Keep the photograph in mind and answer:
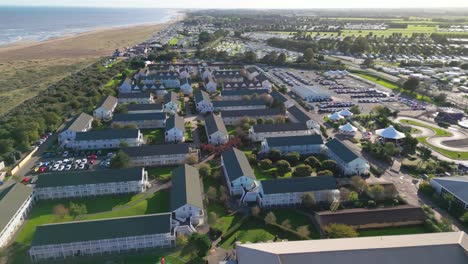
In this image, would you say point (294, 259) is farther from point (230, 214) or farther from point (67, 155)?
point (67, 155)

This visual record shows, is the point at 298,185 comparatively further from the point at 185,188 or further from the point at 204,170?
the point at 185,188

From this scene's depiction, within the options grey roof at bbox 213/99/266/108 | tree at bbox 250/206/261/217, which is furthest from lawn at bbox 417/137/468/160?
tree at bbox 250/206/261/217

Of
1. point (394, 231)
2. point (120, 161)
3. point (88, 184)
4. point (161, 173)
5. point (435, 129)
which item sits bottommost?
point (394, 231)

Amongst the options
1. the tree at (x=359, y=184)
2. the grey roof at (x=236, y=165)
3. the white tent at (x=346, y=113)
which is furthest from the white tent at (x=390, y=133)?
the grey roof at (x=236, y=165)

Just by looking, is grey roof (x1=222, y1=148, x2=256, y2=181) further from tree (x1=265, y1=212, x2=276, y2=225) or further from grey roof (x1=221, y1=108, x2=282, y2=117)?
grey roof (x1=221, y1=108, x2=282, y2=117)

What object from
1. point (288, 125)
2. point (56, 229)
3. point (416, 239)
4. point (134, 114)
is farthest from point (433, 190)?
point (134, 114)

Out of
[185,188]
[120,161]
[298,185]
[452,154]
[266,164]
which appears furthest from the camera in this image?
[452,154]

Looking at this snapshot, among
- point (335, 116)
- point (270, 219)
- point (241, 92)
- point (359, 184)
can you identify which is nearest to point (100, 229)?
point (270, 219)
